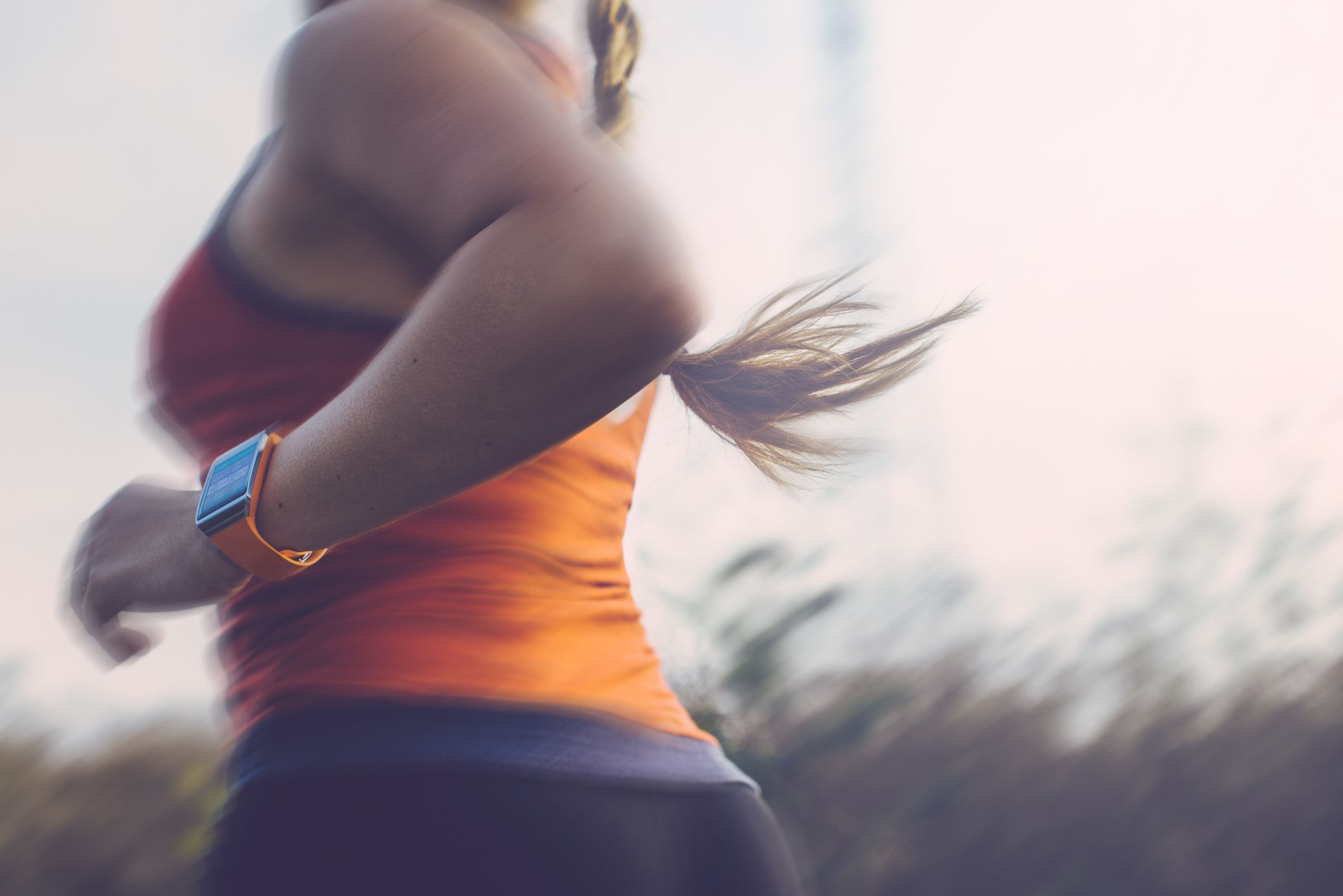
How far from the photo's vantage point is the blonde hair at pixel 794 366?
1.01 meters

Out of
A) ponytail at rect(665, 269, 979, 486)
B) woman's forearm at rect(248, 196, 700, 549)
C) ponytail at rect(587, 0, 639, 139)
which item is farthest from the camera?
ponytail at rect(587, 0, 639, 139)

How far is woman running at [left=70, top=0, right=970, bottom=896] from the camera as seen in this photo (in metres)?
0.61

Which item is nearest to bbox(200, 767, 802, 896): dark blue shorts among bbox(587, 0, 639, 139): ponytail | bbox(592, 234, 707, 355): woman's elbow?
bbox(592, 234, 707, 355): woman's elbow

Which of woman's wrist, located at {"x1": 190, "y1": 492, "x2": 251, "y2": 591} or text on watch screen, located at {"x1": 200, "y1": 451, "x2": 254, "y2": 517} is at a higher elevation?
text on watch screen, located at {"x1": 200, "y1": 451, "x2": 254, "y2": 517}

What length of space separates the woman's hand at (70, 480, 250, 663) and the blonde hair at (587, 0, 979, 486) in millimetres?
486

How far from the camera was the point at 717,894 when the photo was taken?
2.38 ft

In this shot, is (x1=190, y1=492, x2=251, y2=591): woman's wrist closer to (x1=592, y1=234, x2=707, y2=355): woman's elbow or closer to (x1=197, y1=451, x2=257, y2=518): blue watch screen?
(x1=197, y1=451, x2=257, y2=518): blue watch screen

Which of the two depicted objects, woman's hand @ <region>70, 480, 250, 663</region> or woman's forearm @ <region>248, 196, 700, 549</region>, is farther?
woman's hand @ <region>70, 480, 250, 663</region>

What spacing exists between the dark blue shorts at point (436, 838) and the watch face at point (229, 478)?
0.19 meters

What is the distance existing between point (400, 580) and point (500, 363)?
203 mm

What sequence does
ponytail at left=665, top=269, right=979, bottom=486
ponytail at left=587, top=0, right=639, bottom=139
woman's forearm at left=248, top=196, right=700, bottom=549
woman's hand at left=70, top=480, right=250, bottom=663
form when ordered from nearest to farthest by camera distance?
1. woman's forearm at left=248, top=196, right=700, bottom=549
2. woman's hand at left=70, top=480, right=250, bottom=663
3. ponytail at left=665, top=269, right=979, bottom=486
4. ponytail at left=587, top=0, right=639, bottom=139

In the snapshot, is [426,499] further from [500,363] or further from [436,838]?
[436,838]

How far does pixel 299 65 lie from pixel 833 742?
10.9ft

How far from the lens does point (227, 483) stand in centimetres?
69
